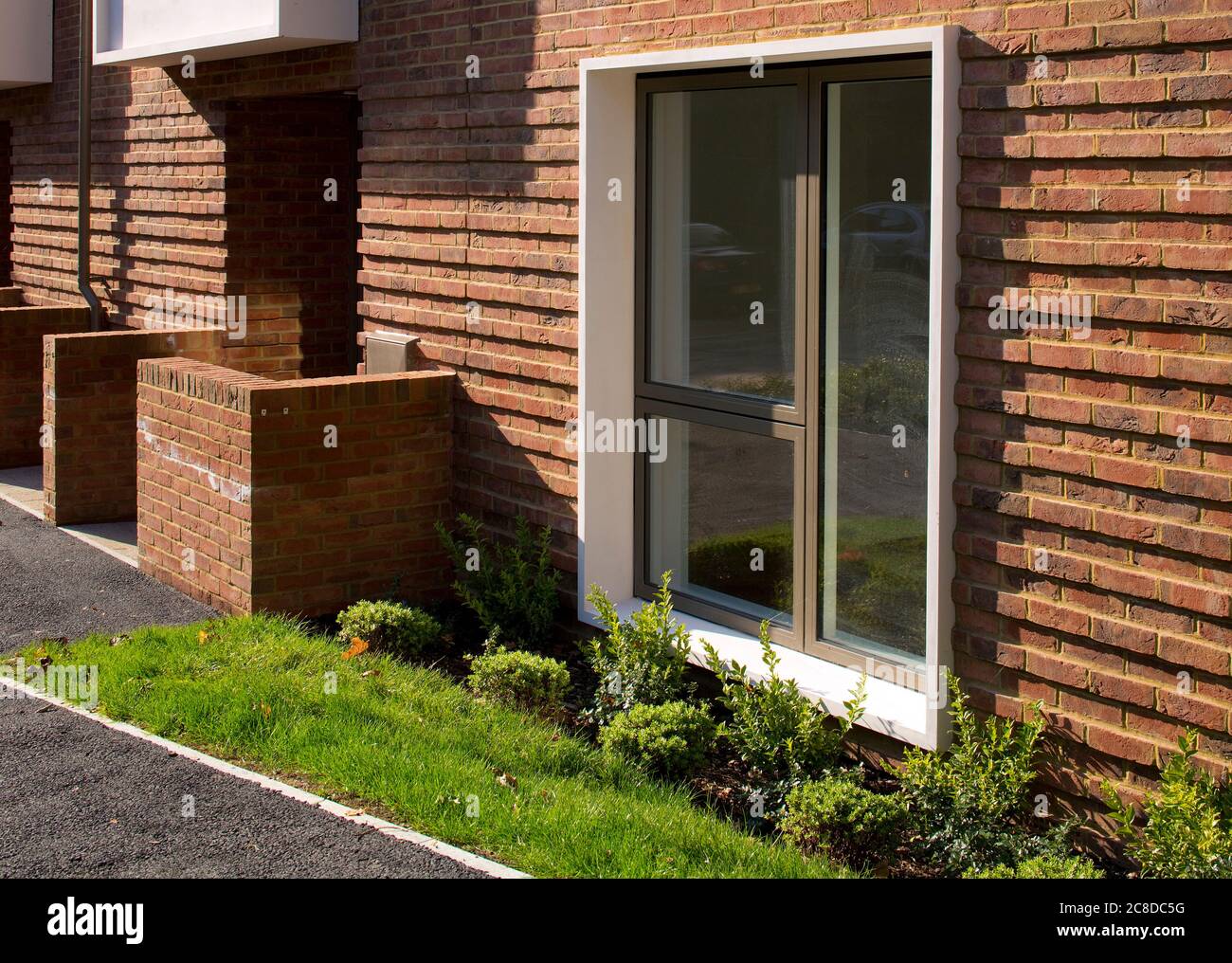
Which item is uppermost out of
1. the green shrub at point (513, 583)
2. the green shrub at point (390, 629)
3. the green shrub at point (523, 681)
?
the green shrub at point (513, 583)

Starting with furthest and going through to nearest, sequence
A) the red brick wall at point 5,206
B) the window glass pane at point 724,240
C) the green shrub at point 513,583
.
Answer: the red brick wall at point 5,206 < the green shrub at point 513,583 < the window glass pane at point 724,240

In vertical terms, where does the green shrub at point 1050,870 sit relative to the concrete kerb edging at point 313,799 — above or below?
below

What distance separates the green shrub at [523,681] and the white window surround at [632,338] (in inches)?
24.9

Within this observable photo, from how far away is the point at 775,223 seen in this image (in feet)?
21.5

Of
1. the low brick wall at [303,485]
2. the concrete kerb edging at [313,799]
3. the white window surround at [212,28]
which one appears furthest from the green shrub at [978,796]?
the white window surround at [212,28]

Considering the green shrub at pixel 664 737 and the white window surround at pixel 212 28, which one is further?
the white window surround at pixel 212 28

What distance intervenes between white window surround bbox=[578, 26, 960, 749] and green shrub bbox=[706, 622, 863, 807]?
0.46ft

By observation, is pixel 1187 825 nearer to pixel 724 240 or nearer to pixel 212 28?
pixel 724 240

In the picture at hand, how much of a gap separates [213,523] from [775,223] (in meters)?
3.52

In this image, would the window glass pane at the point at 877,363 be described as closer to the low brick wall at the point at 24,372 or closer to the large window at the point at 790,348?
the large window at the point at 790,348

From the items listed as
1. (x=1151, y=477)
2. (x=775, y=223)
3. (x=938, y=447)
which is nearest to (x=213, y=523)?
(x=775, y=223)

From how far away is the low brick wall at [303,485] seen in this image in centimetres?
773

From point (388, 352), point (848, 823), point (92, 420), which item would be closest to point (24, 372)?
point (92, 420)

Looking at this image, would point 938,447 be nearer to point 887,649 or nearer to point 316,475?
point 887,649
